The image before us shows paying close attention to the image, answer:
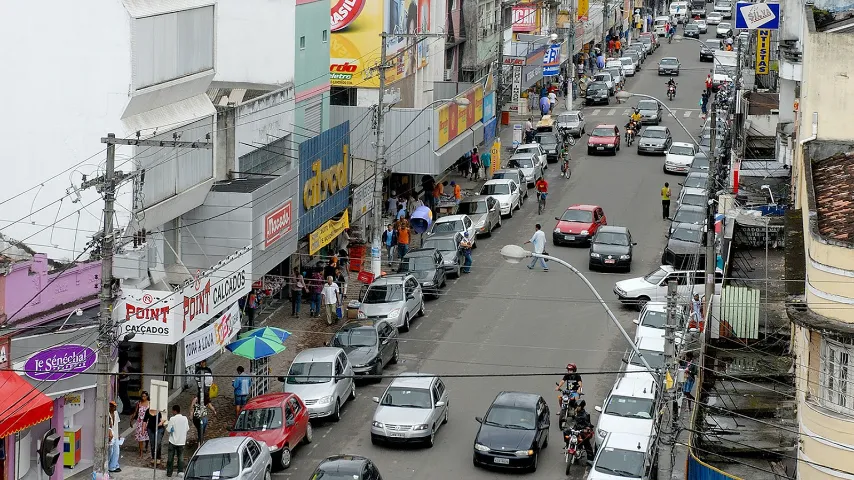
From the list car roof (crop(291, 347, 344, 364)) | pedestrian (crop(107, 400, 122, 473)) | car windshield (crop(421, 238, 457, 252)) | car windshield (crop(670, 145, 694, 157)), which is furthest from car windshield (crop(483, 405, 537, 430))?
car windshield (crop(670, 145, 694, 157))

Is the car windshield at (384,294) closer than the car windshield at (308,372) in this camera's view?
No

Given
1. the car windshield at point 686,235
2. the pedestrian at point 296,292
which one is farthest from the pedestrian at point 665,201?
the pedestrian at point 296,292

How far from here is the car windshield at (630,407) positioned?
3488 cm

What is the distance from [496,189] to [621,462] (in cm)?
2904

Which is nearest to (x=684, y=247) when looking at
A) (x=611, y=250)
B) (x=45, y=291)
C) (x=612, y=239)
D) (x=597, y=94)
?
(x=611, y=250)

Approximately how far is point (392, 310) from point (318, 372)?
6.88 metres

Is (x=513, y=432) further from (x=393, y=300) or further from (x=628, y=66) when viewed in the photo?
(x=628, y=66)

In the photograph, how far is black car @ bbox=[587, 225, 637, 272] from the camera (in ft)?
165

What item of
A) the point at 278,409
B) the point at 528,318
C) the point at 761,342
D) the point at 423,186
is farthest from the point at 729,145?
the point at 278,409

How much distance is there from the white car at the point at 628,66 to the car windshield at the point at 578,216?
1955 inches

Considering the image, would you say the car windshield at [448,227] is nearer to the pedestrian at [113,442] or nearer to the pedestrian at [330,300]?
the pedestrian at [330,300]

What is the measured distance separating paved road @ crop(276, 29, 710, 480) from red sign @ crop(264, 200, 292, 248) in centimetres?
478

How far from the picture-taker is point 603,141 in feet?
237

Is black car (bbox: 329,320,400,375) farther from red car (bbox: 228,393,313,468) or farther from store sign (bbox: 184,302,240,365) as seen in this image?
red car (bbox: 228,393,313,468)
